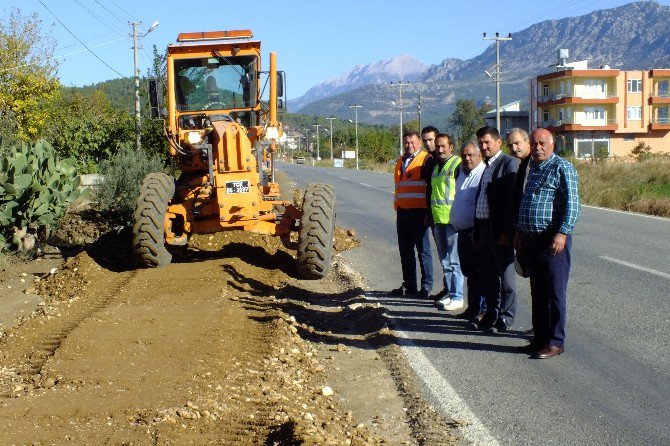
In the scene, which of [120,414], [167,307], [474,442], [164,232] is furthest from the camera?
[164,232]

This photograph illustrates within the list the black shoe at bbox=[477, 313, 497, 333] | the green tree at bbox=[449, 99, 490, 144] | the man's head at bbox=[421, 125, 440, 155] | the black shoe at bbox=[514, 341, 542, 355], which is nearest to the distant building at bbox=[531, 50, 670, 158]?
the green tree at bbox=[449, 99, 490, 144]

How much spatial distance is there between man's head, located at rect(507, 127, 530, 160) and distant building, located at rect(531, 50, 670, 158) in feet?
267

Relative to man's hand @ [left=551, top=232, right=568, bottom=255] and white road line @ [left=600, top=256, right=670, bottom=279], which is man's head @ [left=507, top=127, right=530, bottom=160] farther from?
white road line @ [left=600, top=256, right=670, bottom=279]

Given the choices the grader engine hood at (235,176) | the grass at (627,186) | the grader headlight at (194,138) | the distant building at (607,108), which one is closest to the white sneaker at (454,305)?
the grader engine hood at (235,176)

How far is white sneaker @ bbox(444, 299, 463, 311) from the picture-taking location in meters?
9.54

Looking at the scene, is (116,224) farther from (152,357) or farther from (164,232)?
(152,357)

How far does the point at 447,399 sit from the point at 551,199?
1975 millimetres

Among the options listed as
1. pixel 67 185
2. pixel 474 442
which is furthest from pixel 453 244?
pixel 67 185

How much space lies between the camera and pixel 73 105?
4831 cm

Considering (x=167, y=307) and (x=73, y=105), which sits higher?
(x=73, y=105)

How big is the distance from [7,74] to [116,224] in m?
17.2

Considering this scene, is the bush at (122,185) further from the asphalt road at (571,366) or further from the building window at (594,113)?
the building window at (594,113)

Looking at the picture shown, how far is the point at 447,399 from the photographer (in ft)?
21.5

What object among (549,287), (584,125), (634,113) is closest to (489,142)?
(549,287)
